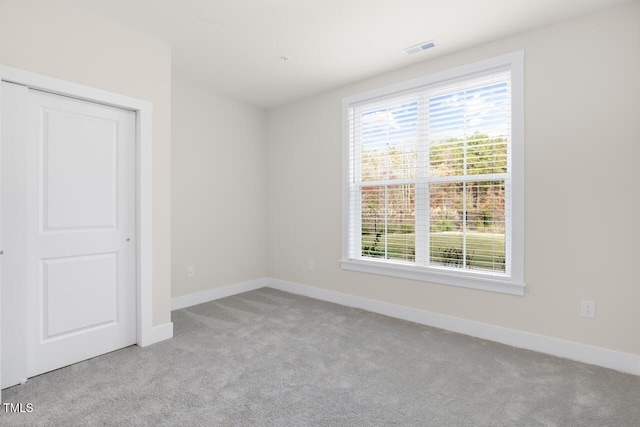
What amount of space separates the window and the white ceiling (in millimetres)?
344

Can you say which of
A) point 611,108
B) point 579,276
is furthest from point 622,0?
point 579,276

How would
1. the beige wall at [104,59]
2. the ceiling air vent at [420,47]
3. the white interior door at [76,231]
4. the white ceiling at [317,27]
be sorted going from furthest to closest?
1. the ceiling air vent at [420,47]
2. the white ceiling at [317,27]
3. the white interior door at [76,231]
4. the beige wall at [104,59]

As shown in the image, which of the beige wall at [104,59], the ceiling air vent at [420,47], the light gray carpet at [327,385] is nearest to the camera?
the light gray carpet at [327,385]

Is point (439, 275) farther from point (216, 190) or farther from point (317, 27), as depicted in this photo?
point (216, 190)

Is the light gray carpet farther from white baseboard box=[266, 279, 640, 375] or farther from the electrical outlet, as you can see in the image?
the electrical outlet

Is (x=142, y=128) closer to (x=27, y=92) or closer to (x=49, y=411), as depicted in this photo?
(x=27, y=92)

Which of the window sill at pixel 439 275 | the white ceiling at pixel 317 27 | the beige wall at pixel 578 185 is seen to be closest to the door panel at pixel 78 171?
the white ceiling at pixel 317 27

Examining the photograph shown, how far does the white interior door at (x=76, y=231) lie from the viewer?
89.3 inches

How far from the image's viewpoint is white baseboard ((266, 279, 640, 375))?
2.39m

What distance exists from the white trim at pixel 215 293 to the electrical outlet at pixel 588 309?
11.9 ft

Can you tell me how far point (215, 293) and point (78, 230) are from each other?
1962 mm

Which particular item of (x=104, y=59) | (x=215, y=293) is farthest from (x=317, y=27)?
(x=215, y=293)

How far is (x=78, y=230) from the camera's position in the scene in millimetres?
2484

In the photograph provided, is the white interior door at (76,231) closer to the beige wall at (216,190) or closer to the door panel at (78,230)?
the door panel at (78,230)
